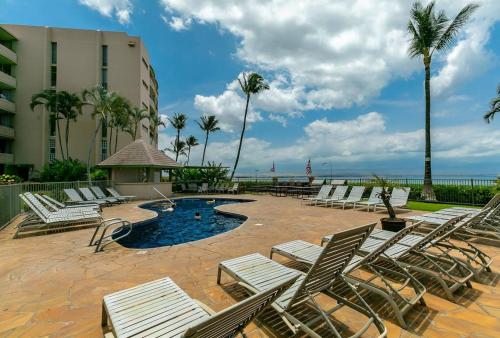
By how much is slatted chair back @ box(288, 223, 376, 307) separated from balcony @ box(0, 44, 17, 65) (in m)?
37.6

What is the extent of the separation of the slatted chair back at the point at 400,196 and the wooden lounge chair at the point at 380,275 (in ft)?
21.7

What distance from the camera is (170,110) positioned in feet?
132

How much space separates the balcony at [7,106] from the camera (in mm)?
25641

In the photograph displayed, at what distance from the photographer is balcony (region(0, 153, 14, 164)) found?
26.0 meters

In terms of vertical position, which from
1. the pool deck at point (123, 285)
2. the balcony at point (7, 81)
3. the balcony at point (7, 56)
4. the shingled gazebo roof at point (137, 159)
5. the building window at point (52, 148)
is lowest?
the pool deck at point (123, 285)

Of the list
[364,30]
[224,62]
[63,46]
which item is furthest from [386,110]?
[63,46]

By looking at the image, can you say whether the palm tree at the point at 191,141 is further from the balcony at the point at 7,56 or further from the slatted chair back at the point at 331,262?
the slatted chair back at the point at 331,262

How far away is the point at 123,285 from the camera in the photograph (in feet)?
12.0

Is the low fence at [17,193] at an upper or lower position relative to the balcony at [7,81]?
lower

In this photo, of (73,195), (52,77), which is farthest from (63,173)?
(52,77)

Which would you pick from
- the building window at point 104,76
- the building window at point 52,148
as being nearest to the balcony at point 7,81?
the building window at point 52,148

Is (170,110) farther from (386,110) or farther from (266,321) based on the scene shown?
(266,321)

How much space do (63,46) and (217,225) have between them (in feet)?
109

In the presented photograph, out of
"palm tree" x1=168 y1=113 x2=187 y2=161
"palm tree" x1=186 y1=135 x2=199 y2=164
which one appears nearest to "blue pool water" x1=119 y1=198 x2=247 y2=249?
"palm tree" x1=168 y1=113 x2=187 y2=161
